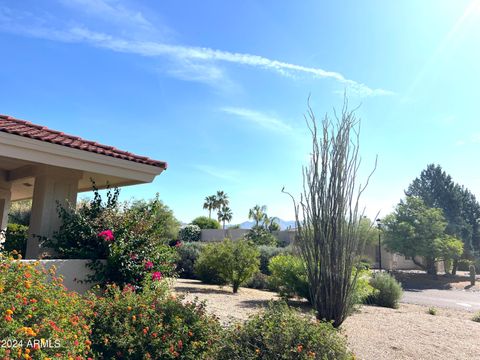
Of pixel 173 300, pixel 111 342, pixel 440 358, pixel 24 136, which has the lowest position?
pixel 440 358

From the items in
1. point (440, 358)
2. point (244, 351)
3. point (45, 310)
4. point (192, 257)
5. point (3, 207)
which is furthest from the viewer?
point (192, 257)

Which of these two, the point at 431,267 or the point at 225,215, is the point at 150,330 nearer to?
the point at 431,267

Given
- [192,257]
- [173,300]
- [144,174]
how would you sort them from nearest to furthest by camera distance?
[173,300], [144,174], [192,257]

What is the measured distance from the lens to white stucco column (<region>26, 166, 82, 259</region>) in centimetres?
836

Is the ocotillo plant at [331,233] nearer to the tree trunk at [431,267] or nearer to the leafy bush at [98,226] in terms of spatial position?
the leafy bush at [98,226]

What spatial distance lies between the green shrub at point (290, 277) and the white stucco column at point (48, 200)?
624 centimetres

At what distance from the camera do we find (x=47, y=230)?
8.38 meters

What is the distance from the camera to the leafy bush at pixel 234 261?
15.2 m

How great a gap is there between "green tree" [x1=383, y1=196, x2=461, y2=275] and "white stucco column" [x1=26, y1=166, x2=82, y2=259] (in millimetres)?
31026

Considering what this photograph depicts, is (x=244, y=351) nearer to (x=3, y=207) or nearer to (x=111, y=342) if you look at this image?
(x=111, y=342)

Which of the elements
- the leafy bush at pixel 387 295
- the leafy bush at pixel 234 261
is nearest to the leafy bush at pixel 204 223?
the leafy bush at pixel 234 261

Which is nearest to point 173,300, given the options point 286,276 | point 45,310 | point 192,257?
point 45,310

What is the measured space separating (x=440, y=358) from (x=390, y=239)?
1197 inches

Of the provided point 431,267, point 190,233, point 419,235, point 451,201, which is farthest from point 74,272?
point 451,201
